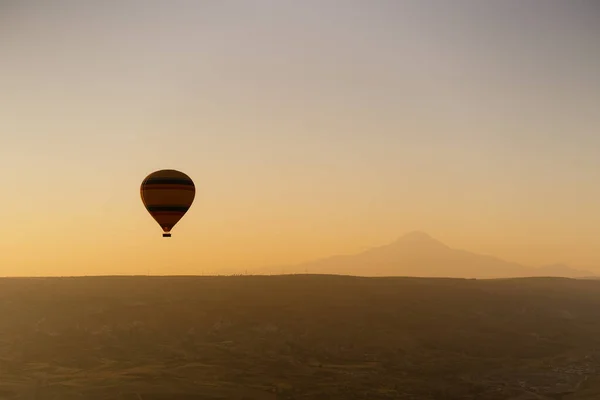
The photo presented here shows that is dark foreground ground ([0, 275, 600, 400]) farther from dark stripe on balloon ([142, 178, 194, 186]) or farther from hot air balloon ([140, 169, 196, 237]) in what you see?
dark stripe on balloon ([142, 178, 194, 186])

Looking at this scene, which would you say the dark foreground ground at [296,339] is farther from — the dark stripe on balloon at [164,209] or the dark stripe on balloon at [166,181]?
the dark stripe on balloon at [166,181]

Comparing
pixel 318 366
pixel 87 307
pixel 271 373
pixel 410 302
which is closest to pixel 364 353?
pixel 318 366

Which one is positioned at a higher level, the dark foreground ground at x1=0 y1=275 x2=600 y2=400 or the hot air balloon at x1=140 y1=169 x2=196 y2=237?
the hot air balloon at x1=140 y1=169 x2=196 y2=237

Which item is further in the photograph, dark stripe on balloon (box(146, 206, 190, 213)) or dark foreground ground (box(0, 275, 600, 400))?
dark foreground ground (box(0, 275, 600, 400))

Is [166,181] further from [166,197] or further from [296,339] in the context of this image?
[296,339]

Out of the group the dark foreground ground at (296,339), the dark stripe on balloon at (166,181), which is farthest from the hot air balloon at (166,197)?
the dark foreground ground at (296,339)

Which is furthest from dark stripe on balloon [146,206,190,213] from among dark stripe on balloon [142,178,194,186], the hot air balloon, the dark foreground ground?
the dark foreground ground

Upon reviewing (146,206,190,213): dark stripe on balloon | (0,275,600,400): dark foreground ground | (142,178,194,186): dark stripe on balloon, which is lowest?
A: (0,275,600,400): dark foreground ground
